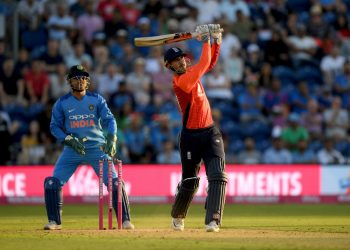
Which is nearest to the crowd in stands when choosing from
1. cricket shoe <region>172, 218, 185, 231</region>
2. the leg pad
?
the leg pad

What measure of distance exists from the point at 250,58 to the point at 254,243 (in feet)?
40.2

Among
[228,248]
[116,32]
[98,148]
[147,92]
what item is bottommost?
[228,248]

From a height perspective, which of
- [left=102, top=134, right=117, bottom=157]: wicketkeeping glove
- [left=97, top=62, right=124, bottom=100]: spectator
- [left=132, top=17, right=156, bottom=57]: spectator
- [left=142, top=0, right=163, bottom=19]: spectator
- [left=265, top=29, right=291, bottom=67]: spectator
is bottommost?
[left=102, top=134, right=117, bottom=157]: wicketkeeping glove

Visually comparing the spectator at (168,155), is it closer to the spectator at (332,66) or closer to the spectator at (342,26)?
the spectator at (332,66)

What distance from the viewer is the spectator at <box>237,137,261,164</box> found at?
19625 millimetres

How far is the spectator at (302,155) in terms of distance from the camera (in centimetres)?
1970

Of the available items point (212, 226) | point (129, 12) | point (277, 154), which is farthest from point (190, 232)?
point (129, 12)

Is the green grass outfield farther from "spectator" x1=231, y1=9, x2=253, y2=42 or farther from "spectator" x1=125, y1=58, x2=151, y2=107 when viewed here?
"spectator" x1=231, y1=9, x2=253, y2=42

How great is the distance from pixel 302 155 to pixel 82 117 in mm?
8803

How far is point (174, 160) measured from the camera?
19.3 meters

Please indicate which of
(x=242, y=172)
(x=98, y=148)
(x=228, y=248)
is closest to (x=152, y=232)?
(x=98, y=148)

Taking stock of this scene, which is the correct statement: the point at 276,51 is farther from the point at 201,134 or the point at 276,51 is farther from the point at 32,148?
the point at 201,134

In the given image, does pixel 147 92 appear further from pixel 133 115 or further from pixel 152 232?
pixel 152 232

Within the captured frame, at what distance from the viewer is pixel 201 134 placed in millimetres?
11109
